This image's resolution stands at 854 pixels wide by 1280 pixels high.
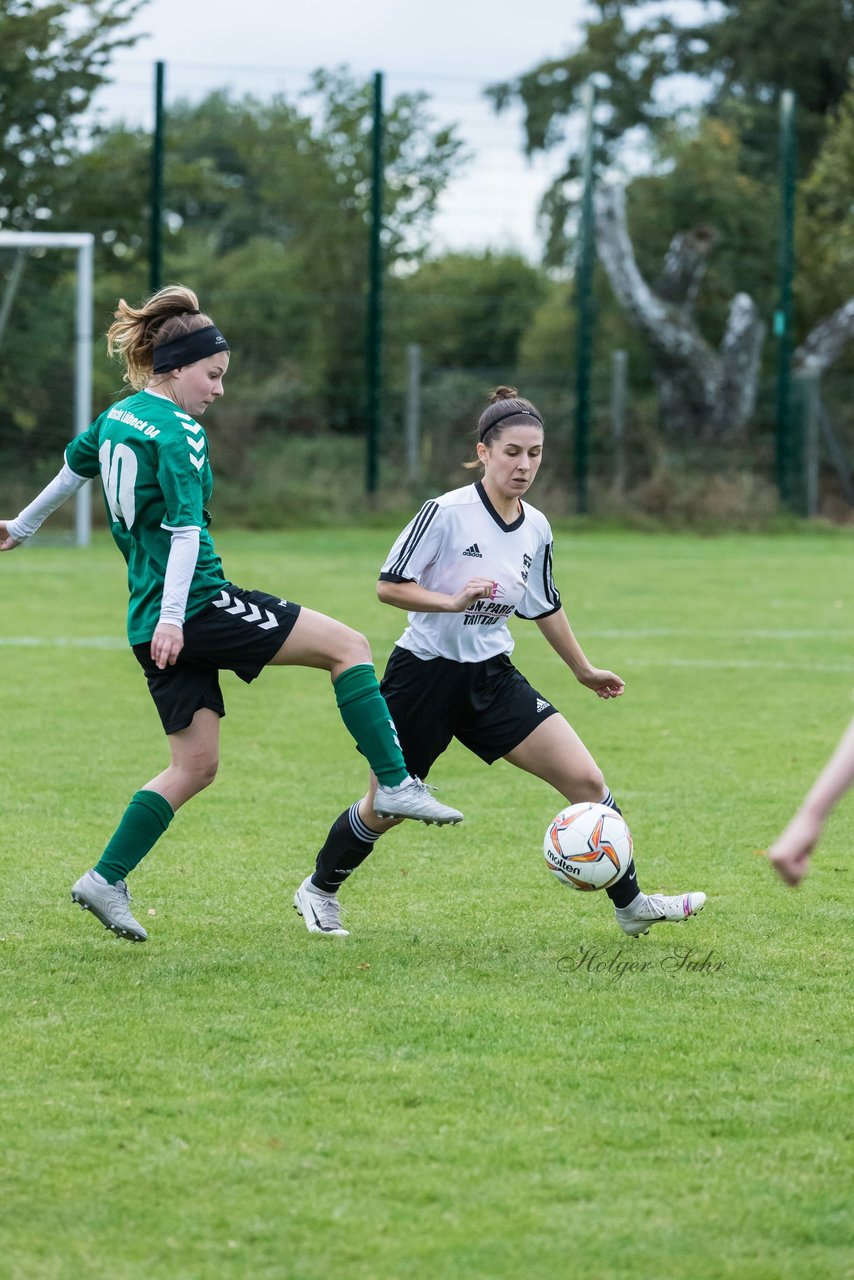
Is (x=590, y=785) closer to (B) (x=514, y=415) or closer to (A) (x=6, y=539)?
(B) (x=514, y=415)

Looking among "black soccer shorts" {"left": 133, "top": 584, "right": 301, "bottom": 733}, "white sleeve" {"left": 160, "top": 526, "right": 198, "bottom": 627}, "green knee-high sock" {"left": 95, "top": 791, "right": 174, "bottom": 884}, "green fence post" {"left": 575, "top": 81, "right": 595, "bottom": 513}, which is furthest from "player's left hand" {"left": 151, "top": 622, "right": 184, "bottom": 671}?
"green fence post" {"left": 575, "top": 81, "right": 595, "bottom": 513}

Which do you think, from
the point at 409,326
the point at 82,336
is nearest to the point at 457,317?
the point at 409,326

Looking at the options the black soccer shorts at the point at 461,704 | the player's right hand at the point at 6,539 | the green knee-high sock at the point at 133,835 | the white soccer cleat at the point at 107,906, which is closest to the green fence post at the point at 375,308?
the player's right hand at the point at 6,539

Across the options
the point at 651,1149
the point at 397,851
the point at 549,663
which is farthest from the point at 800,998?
the point at 549,663

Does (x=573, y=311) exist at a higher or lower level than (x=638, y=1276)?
higher

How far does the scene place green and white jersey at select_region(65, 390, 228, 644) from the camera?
465 cm

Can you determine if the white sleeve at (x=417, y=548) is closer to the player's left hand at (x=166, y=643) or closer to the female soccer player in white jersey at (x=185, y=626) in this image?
the female soccer player in white jersey at (x=185, y=626)

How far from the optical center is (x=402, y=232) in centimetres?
2744

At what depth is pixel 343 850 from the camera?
512 cm

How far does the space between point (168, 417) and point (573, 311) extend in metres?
26.4

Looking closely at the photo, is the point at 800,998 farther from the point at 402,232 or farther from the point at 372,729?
the point at 402,232

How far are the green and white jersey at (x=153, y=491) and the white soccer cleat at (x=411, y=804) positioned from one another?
74 centimetres

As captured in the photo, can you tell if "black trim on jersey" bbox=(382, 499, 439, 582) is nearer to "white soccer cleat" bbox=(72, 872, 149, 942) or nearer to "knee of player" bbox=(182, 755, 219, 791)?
"knee of player" bbox=(182, 755, 219, 791)

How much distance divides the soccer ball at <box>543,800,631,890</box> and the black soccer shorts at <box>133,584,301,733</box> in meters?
0.96
